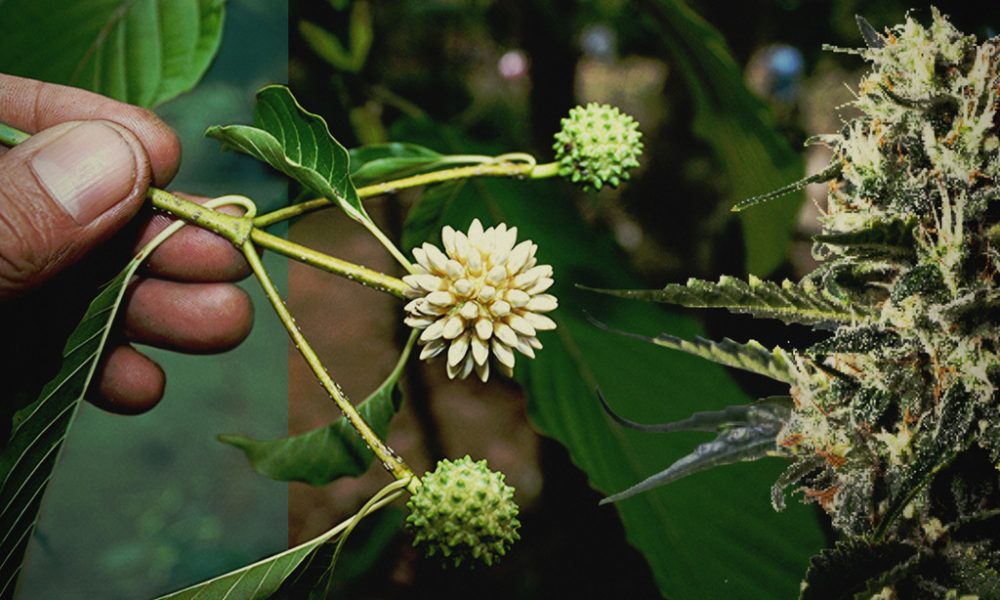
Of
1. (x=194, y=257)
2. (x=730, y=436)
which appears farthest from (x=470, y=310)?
(x=194, y=257)

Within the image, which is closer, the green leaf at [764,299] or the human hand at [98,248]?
the green leaf at [764,299]

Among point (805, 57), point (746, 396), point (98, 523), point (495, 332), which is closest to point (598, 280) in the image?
point (746, 396)

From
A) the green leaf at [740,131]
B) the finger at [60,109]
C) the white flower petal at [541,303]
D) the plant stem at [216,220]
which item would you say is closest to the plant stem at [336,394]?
the plant stem at [216,220]

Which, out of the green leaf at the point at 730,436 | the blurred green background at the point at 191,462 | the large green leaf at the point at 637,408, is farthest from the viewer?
the blurred green background at the point at 191,462

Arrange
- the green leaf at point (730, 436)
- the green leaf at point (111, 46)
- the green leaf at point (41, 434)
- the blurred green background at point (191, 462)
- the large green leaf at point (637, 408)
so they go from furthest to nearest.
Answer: the blurred green background at point (191, 462), the green leaf at point (111, 46), the large green leaf at point (637, 408), the green leaf at point (41, 434), the green leaf at point (730, 436)

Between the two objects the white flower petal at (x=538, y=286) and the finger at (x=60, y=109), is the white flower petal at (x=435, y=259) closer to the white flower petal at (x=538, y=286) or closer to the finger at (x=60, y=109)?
the white flower petal at (x=538, y=286)

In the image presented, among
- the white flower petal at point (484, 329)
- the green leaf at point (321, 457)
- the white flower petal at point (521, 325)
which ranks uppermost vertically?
the white flower petal at point (521, 325)

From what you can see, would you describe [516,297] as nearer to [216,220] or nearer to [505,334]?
[505,334]

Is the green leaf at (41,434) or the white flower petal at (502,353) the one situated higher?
the white flower petal at (502,353)

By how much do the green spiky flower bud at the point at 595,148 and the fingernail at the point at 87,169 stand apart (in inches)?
11.0

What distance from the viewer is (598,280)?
728 millimetres

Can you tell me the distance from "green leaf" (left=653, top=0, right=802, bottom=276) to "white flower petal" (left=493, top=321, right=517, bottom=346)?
39 cm

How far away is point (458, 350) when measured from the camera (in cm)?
39

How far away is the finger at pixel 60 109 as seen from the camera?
0.60 metres
